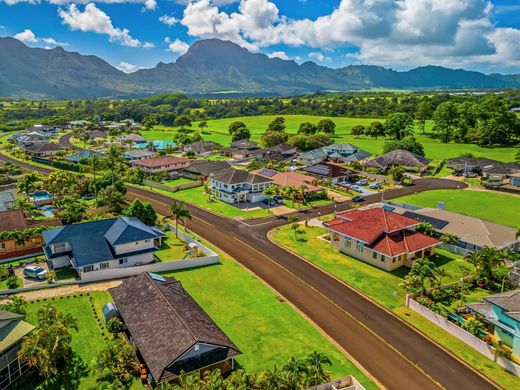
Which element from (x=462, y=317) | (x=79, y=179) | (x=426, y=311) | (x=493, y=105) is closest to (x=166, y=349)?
(x=426, y=311)

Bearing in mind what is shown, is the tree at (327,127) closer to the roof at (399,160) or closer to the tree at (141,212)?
the roof at (399,160)

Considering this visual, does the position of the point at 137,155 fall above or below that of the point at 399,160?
below

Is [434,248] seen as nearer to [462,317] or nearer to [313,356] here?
[462,317]

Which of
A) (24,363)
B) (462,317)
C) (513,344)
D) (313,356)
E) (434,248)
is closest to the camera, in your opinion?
(313,356)

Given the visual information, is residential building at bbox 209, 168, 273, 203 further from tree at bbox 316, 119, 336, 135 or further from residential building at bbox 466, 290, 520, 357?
tree at bbox 316, 119, 336, 135

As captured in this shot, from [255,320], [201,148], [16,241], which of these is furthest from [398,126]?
[16,241]

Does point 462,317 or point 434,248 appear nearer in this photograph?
point 462,317

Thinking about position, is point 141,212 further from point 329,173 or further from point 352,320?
point 329,173

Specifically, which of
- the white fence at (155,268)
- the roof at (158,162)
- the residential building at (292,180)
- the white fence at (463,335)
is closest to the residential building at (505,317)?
the white fence at (463,335)
